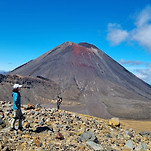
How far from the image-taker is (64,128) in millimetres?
9109

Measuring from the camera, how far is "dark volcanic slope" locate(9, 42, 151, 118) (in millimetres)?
55844

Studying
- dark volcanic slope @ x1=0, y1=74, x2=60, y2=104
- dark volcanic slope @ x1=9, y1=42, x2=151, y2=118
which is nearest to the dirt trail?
dark volcanic slope @ x1=9, y1=42, x2=151, y2=118

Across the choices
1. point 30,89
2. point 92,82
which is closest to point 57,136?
point 30,89

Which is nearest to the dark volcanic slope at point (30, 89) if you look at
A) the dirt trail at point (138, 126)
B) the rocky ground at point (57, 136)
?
the dirt trail at point (138, 126)

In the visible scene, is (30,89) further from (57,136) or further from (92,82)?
(57,136)

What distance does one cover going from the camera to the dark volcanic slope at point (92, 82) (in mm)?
55844

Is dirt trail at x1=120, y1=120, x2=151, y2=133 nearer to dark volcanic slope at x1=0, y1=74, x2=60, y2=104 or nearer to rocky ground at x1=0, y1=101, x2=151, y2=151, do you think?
rocky ground at x1=0, y1=101, x2=151, y2=151

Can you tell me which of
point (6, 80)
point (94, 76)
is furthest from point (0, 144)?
point (94, 76)

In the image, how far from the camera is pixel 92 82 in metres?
79.6

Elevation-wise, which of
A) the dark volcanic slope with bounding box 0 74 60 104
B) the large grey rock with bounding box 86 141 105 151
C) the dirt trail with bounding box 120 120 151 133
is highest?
the dark volcanic slope with bounding box 0 74 60 104

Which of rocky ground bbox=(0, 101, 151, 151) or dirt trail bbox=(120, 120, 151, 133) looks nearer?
rocky ground bbox=(0, 101, 151, 151)

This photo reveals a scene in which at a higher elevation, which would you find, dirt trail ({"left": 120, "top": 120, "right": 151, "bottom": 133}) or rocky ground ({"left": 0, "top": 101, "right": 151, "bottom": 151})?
rocky ground ({"left": 0, "top": 101, "right": 151, "bottom": 151})

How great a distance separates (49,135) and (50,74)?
79932 millimetres

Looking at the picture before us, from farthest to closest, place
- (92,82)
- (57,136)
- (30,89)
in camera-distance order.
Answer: (92,82), (30,89), (57,136)
